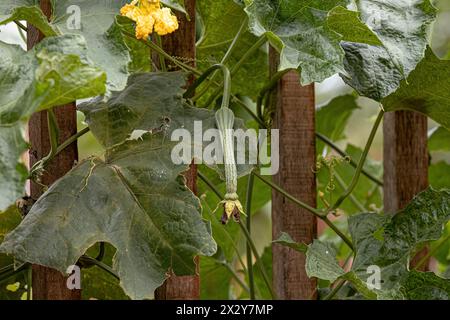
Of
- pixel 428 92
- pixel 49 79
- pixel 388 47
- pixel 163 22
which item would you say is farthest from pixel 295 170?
pixel 49 79

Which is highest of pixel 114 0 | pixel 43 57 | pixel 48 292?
pixel 114 0

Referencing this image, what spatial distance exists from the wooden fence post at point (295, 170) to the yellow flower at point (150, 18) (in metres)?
0.40

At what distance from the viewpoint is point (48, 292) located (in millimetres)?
1018

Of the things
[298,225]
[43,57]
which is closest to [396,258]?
[298,225]

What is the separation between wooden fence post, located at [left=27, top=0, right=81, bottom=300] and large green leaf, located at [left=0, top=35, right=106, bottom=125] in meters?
0.26

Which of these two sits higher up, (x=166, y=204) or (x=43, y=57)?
(x=43, y=57)

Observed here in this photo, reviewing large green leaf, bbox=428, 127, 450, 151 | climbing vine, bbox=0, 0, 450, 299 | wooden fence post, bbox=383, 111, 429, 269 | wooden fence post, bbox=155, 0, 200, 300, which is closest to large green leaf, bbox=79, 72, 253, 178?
climbing vine, bbox=0, 0, 450, 299

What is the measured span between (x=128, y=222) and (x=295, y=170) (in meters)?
0.37

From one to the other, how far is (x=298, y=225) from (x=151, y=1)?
0.50 m

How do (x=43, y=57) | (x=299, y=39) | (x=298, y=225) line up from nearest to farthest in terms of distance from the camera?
1. (x=43, y=57)
2. (x=299, y=39)
3. (x=298, y=225)

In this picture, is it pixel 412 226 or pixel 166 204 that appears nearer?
pixel 166 204

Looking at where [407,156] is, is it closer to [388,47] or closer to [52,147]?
[388,47]

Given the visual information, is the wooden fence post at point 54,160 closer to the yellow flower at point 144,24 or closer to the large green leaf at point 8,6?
the large green leaf at point 8,6

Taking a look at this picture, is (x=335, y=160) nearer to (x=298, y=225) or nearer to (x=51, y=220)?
(x=298, y=225)
